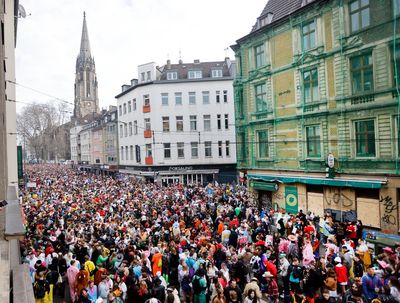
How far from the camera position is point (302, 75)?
22.8 meters

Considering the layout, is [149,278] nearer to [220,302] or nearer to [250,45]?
[220,302]

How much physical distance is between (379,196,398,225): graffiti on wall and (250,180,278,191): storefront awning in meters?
8.26

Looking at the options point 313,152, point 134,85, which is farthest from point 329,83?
point 134,85

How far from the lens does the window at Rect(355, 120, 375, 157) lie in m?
18.6

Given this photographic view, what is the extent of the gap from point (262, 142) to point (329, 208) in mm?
7593

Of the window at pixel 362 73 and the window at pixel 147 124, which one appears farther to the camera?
the window at pixel 147 124

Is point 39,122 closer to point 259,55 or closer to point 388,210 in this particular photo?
point 259,55

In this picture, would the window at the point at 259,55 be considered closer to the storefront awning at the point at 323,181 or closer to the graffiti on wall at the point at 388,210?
the storefront awning at the point at 323,181

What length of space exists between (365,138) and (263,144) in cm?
891

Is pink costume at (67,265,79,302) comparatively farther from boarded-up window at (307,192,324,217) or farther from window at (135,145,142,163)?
window at (135,145,142,163)

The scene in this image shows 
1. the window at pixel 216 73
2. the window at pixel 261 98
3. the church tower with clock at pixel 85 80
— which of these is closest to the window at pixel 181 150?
the window at pixel 216 73

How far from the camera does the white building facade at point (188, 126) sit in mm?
43938

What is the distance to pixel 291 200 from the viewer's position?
24141 mm

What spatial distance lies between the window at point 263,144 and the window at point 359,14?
946 centimetres
